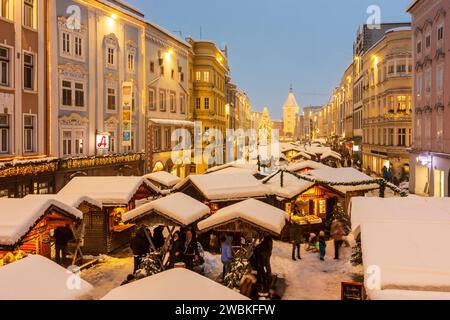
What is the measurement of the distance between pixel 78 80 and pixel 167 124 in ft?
44.4

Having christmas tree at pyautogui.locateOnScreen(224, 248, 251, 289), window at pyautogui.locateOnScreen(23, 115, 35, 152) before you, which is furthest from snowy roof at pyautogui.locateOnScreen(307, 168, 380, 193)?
window at pyautogui.locateOnScreen(23, 115, 35, 152)

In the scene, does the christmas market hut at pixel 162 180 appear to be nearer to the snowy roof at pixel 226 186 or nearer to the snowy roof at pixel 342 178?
the snowy roof at pixel 226 186

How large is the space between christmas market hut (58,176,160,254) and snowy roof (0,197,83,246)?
4.47 metres

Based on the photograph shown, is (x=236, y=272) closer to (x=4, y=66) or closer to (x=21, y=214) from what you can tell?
(x=21, y=214)

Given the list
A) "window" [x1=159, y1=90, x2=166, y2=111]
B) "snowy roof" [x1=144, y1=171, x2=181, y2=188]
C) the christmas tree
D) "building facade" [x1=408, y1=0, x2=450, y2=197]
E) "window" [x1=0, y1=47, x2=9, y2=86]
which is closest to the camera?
the christmas tree

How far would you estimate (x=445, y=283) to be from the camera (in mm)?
6824

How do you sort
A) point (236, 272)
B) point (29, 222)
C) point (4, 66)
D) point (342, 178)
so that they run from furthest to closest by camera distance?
point (342, 178)
point (4, 66)
point (236, 272)
point (29, 222)

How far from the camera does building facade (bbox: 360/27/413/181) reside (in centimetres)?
4725

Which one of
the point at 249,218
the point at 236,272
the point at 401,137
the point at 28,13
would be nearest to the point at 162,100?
the point at 28,13

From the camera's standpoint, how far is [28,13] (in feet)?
84.8

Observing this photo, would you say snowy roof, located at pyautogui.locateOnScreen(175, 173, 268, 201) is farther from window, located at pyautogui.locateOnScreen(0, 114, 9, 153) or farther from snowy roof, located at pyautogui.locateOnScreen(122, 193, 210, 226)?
window, located at pyautogui.locateOnScreen(0, 114, 9, 153)

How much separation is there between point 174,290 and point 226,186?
1534 cm
